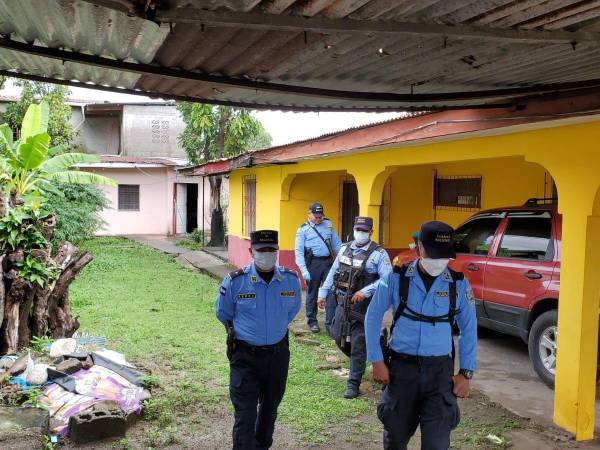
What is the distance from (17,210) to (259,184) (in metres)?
6.86

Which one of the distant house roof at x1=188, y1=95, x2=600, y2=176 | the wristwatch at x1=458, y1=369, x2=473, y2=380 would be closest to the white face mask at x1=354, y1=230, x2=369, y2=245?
the distant house roof at x1=188, y1=95, x2=600, y2=176

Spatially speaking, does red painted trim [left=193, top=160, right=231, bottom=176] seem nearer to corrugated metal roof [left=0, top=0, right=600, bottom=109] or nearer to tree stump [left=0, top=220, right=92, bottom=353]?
tree stump [left=0, top=220, right=92, bottom=353]

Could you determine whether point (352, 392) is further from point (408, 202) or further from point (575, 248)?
point (408, 202)

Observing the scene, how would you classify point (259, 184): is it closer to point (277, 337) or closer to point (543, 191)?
point (543, 191)

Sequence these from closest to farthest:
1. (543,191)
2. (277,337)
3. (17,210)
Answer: (277,337)
(17,210)
(543,191)

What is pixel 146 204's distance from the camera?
79.0 feet

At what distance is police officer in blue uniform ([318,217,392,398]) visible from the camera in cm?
541

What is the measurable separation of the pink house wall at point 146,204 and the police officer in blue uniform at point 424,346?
21494mm

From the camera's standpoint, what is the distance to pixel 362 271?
5422mm

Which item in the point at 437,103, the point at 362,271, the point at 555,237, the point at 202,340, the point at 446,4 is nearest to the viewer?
the point at 446,4

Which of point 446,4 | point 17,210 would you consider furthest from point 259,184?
point 446,4

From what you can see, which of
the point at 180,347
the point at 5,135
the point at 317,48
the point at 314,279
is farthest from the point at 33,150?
the point at 317,48

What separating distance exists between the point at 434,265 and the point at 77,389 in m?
3.44

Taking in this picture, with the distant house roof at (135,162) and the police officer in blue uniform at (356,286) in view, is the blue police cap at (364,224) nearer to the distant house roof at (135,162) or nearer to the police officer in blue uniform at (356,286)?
the police officer in blue uniform at (356,286)
